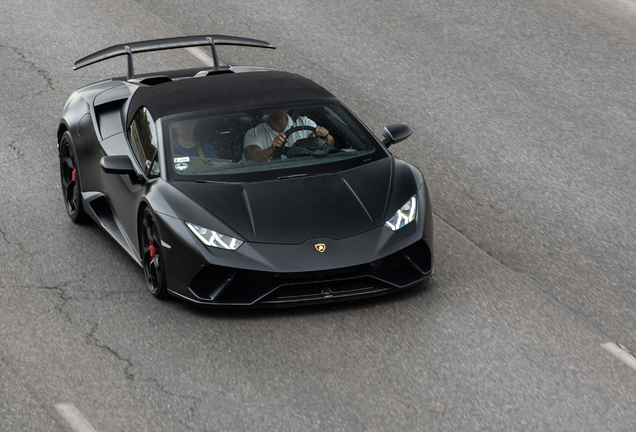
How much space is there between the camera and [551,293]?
6980 mm

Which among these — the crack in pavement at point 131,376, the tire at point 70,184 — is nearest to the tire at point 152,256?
the crack in pavement at point 131,376

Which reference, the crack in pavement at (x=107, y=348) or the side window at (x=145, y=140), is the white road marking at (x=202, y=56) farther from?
the crack in pavement at (x=107, y=348)

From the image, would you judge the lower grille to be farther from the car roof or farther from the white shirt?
the car roof

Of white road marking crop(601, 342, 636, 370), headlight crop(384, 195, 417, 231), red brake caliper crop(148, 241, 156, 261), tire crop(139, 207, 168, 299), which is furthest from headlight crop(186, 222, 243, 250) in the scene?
white road marking crop(601, 342, 636, 370)

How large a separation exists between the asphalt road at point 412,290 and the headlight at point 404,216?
1.93ft

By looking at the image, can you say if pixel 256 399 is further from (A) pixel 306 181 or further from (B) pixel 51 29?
(B) pixel 51 29

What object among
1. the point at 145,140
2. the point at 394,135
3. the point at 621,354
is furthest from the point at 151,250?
the point at 621,354

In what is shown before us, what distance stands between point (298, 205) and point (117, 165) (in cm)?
149

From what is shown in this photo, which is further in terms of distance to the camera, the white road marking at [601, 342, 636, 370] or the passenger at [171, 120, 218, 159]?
the passenger at [171, 120, 218, 159]

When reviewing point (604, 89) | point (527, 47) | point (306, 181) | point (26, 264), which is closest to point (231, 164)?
point (306, 181)

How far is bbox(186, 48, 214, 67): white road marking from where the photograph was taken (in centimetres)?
1253

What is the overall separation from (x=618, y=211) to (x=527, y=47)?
16.2ft

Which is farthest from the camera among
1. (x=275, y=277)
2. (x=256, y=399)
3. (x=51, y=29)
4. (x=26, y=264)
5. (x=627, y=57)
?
(x=51, y=29)

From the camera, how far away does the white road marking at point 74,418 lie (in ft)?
16.6
